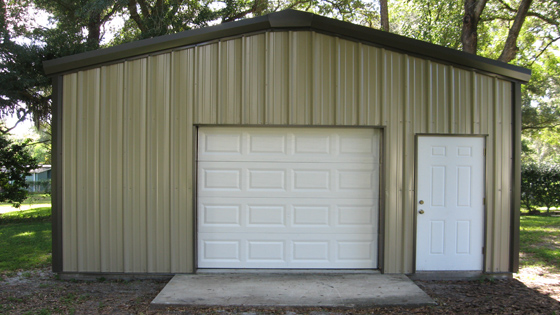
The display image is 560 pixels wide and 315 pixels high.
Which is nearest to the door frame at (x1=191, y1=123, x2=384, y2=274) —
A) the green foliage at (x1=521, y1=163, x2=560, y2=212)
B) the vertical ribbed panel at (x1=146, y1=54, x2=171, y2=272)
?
the vertical ribbed panel at (x1=146, y1=54, x2=171, y2=272)

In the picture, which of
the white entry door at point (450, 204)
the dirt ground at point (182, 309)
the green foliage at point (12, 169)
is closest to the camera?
the dirt ground at point (182, 309)

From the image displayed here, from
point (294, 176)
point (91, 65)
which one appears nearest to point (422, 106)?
point (294, 176)

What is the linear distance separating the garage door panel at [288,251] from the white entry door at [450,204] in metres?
0.80

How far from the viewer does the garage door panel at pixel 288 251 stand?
5488mm

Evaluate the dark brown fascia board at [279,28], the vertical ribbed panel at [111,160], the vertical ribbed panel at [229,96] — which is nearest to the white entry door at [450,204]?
the dark brown fascia board at [279,28]

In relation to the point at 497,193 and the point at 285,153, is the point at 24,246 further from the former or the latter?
the point at 497,193

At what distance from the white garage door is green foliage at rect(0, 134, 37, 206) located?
27.6ft

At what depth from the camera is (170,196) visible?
5.30 meters

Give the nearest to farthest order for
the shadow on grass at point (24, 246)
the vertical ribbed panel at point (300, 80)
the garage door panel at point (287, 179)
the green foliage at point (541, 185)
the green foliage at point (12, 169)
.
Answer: the vertical ribbed panel at point (300, 80) < the garage door panel at point (287, 179) < the shadow on grass at point (24, 246) < the green foliage at point (12, 169) < the green foliage at point (541, 185)

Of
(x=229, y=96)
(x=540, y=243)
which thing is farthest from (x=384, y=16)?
(x=229, y=96)

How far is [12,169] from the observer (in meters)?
10.9

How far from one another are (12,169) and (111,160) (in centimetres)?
777

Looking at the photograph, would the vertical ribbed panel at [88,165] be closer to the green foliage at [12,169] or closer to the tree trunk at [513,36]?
the green foliage at [12,169]

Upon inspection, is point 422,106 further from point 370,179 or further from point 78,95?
point 78,95
